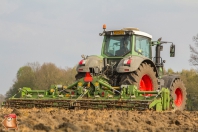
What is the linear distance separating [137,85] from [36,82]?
36695 millimetres

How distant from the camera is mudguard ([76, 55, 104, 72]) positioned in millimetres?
10984

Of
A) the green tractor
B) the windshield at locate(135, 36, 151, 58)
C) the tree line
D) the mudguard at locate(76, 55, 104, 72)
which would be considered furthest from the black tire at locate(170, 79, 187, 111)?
the tree line

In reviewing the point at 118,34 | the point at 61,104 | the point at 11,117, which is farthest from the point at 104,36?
the point at 11,117

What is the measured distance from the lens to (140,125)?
5941mm

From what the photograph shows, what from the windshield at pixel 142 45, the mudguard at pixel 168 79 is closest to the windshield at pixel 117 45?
the windshield at pixel 142 45

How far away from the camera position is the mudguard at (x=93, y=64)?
1098 centimetres

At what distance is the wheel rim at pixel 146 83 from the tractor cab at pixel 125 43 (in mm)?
758

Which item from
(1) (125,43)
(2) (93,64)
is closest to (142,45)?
(1) (125,43)

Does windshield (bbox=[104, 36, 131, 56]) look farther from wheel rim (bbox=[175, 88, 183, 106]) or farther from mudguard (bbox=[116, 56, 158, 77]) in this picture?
wheel rim (bbox=[175, 88, 183, 106])

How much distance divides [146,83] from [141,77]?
68 cm

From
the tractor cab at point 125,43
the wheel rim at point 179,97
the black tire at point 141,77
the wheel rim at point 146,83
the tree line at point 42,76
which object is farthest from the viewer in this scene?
the tree line at point 42,76

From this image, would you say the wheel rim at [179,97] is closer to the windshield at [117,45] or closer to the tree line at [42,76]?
the windshield at [117,45]

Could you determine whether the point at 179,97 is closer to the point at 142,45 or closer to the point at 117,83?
the point at 142,45

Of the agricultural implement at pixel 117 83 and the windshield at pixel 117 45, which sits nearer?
the agricultural implement at pixel 117 83
